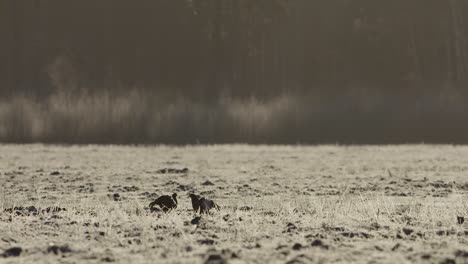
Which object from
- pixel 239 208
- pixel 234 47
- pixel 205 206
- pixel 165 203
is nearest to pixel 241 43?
pixel 234 47

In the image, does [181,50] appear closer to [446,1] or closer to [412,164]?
[446,1]

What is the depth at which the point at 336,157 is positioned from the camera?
14.5 meters

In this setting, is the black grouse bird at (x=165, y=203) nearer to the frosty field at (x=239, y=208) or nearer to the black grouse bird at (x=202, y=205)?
the frosty field at (x=239, y=208)

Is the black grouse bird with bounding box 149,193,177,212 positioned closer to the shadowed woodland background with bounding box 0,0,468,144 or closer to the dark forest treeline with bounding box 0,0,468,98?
the shadowed woodland background with bounding box 0,0,468,144

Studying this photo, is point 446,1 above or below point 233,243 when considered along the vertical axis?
above

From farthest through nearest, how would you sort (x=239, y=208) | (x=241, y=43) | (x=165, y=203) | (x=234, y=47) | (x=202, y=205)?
(x=241, y=43)
(x=234, y=47)
(x=239, y=208)
(x=165, y=203)
(x=202, y=205)

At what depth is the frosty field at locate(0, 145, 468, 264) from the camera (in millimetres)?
4535

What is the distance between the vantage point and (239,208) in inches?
280

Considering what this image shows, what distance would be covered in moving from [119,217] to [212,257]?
77.8 inches

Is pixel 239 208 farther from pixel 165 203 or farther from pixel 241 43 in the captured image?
pixel 241 43

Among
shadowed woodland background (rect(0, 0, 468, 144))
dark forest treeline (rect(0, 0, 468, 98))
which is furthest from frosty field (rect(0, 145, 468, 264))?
dark forest treeline (rect(0, 0, 468, 98))

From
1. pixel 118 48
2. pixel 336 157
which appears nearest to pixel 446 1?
pixel 118 48

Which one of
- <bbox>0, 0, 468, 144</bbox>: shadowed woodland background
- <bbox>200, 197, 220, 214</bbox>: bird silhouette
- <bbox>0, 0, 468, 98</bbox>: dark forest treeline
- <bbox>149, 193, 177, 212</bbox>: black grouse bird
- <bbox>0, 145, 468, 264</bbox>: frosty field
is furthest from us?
<bbox>0, 0, 468, 98</bbox>: dark forest treeline

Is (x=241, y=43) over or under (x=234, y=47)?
over
